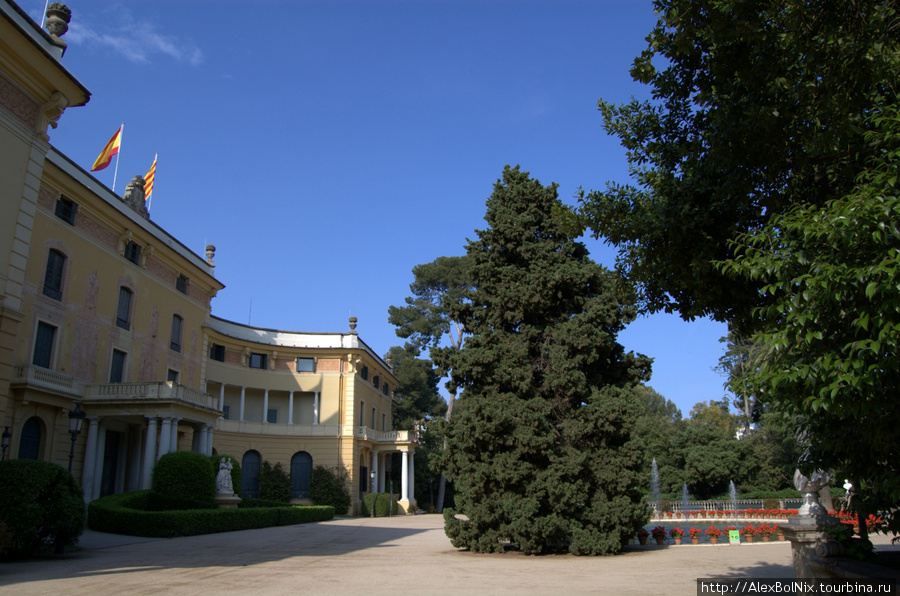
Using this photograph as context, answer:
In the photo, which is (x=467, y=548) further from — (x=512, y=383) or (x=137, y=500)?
(x=137, y=500)

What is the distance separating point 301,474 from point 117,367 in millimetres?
17263

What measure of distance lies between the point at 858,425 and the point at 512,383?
390 inches

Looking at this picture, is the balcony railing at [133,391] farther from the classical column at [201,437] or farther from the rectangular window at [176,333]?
the rectangular window at [176,333]

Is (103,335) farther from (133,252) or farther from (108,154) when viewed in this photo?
(108,154)

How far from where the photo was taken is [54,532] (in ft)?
39.2

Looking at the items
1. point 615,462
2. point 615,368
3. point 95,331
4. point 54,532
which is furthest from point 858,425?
point 95,331

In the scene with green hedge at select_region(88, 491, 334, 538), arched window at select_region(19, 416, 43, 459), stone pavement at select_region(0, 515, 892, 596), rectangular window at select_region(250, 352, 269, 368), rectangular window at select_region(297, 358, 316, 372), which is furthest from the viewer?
rectangular window at select_region(297, 358, 316, 372)

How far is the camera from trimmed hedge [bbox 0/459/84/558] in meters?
11.1

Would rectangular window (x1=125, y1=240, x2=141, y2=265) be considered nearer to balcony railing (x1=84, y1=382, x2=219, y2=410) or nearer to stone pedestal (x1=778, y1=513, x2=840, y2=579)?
balcony railing (x1=84, y1=382, x2=219, y2=410)

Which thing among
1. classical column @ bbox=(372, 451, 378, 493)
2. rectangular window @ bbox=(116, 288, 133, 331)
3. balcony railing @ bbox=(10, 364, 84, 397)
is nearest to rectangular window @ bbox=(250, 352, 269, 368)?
classical column @ bbox=(372, 451, 378, 493)

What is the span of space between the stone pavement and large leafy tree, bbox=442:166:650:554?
87 centimetres

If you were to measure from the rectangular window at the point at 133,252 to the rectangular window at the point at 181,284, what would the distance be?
3262mm

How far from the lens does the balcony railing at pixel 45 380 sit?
19438 millimetres

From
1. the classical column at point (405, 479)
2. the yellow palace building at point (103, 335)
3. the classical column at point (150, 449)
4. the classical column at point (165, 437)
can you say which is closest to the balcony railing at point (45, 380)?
the yellow palace building at point (103, 335)
